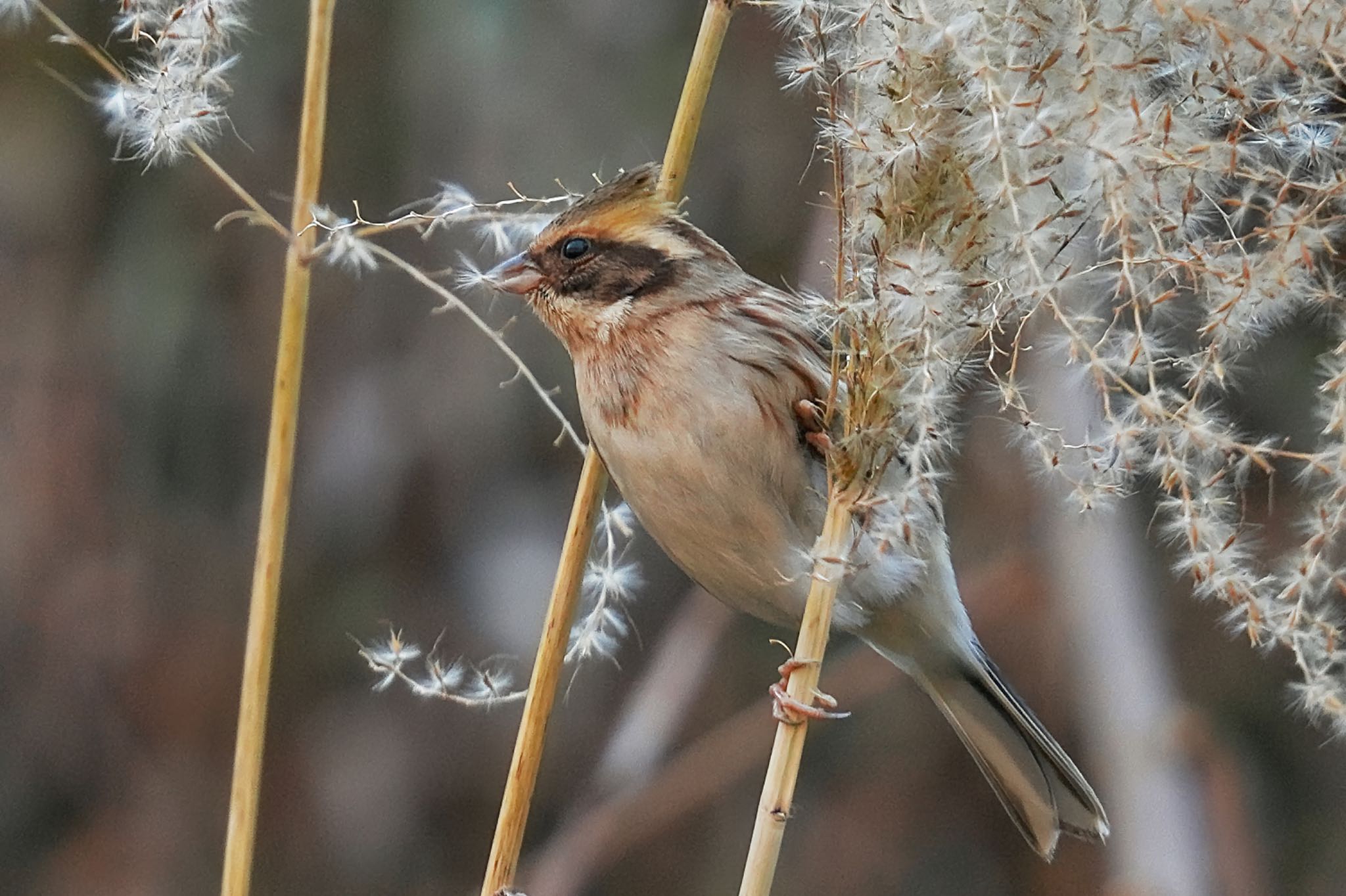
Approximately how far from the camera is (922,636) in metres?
1.75

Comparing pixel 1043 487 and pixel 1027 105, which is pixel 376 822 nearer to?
pixel 1043 487

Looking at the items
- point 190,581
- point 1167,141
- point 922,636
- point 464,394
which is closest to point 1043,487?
point 922,636

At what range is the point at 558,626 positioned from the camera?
1.20m

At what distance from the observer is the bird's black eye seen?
1.52m

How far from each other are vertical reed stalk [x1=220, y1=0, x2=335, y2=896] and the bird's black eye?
1.22ft

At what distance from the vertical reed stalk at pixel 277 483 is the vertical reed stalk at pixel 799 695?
418mm

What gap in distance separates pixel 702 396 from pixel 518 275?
0.24 metres

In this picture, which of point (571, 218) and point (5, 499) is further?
point (5, 499)

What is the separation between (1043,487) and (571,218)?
84 cm

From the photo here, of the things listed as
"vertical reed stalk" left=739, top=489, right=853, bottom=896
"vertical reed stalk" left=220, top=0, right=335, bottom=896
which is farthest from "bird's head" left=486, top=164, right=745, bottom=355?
"vertical reed stalk" left=739, top=489, right=853, bottom=896

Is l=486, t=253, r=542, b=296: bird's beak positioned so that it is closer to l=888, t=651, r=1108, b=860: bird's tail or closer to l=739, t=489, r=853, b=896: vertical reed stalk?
l=739, t=489, r=853, b=896: vertical reed stalk

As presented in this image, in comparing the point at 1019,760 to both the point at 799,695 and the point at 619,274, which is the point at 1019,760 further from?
the point at 619,274

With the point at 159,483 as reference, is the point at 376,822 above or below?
below

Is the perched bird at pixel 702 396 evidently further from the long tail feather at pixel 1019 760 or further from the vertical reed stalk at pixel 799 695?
the vertical reed stalk at pixel 799 695
